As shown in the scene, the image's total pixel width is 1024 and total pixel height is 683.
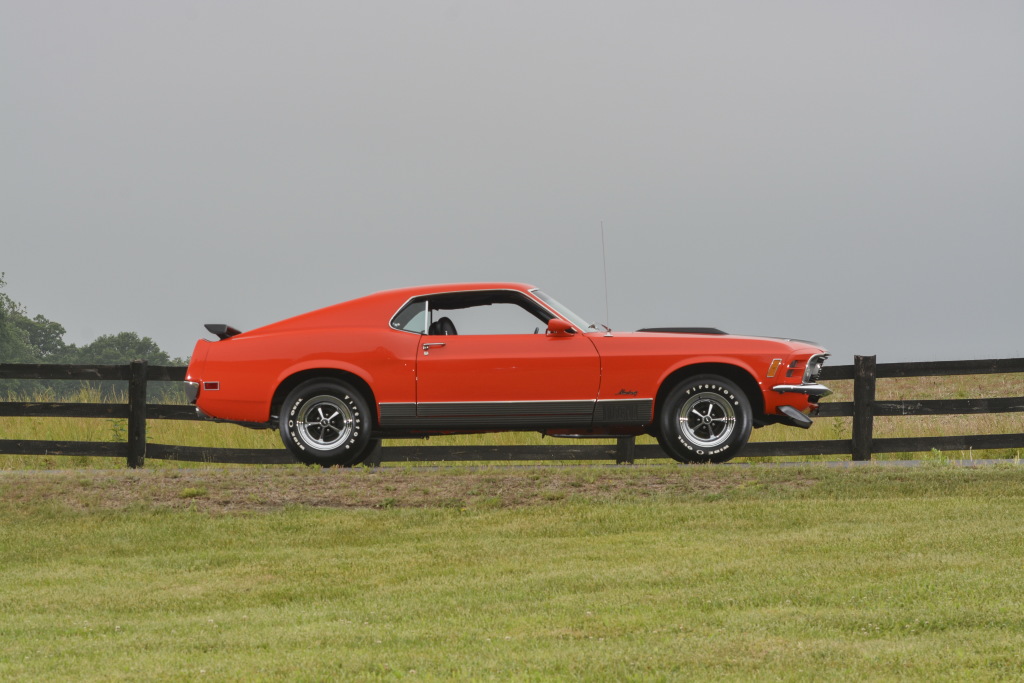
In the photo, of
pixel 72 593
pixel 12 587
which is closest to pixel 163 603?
pixel 72 593

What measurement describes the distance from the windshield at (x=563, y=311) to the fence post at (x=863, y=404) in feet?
17.1

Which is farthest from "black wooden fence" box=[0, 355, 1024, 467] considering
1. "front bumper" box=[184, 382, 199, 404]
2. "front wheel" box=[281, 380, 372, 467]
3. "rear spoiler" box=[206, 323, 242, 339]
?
"rear spoiler" box=[206, 323, 242, 339]

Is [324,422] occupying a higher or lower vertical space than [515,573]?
higher

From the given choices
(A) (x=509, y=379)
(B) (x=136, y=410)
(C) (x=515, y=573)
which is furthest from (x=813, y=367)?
(B) (x=136, y=410)

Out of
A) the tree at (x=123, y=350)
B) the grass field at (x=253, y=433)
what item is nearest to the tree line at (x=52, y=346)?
the tree at (x=123, y=350)

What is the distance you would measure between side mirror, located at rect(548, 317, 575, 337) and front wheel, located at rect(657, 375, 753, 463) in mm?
1255

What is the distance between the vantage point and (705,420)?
11.9m

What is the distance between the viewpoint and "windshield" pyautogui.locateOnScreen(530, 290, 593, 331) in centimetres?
1180

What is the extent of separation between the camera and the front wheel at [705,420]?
1167cm

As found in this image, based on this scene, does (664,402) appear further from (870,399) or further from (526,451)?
(870,399)

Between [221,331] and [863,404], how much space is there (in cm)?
856

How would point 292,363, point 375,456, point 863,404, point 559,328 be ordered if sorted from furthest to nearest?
point 863,404
point 375,456
point 292,363
point 559,328

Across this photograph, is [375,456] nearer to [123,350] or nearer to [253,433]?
[253,433]

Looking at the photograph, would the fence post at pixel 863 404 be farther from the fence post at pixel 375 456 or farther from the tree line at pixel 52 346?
the tree line at pixel 52 346
